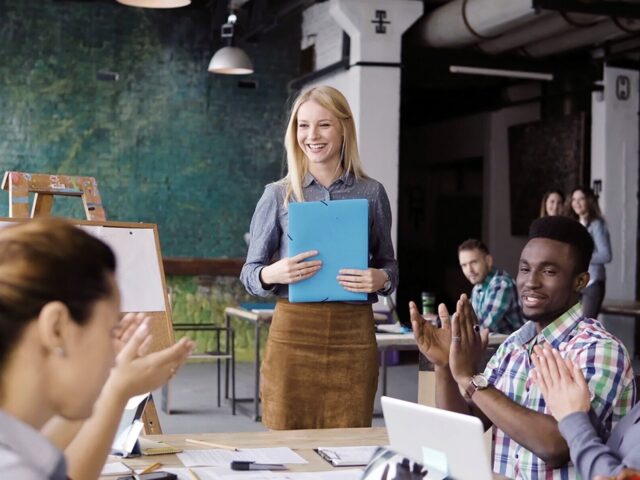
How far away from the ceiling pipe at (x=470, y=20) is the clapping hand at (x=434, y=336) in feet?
18.7

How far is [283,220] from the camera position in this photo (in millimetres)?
2973

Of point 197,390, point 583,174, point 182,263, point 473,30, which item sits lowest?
point 197,390

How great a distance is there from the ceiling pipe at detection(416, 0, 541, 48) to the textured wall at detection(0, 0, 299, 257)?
5.79 feet

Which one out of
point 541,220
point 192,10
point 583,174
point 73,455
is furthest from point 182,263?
point 73,455

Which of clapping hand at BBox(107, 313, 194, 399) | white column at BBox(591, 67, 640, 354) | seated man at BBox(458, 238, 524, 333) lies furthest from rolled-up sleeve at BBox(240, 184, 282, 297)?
white column at BBox(591, 67, 640, 354)

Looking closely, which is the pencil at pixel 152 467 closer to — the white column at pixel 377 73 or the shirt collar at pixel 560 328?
the shirt collar at pixel 560 328

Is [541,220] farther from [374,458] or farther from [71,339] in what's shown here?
[71,339]

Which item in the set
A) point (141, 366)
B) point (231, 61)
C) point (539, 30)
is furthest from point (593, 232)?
point (141, 366)

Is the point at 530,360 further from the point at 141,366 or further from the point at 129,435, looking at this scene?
the point at 141,366

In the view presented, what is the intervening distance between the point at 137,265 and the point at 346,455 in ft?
5.40

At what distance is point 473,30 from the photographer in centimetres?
842

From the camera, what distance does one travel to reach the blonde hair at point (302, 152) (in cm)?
291

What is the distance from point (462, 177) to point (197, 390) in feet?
26.4

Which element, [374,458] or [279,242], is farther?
[279,242]
